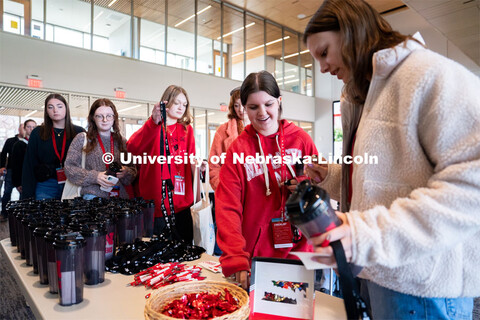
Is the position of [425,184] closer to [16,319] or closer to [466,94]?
[466,94]

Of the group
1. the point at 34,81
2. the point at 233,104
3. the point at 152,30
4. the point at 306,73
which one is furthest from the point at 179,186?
the point at 306,73

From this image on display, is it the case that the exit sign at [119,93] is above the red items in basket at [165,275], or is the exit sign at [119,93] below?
above

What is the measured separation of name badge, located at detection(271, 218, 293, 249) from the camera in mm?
1403

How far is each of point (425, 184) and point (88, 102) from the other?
707 centimetres

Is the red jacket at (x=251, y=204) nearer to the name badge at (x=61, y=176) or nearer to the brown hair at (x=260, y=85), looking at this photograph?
the brown hair at (x=260, y=85)

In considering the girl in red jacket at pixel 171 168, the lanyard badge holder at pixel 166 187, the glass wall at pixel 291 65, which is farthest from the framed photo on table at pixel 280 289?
the glass wall at pixel 291 65

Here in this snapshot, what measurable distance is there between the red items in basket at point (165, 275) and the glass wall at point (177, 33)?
21.5 ft

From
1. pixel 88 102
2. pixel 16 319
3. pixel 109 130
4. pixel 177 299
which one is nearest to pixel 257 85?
pixel 177 299

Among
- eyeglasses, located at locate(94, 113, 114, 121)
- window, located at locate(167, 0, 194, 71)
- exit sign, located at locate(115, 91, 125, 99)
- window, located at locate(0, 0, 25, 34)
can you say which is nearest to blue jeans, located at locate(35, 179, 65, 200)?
eyeglasses, located at locate(94, 113, 114, 121)

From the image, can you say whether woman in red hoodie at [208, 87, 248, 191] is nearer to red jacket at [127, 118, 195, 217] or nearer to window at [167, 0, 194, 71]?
red jacket at [127, 118, 195, 217]

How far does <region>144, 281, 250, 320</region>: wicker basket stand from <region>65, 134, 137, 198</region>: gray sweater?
4.71 feet

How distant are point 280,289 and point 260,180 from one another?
595 mm

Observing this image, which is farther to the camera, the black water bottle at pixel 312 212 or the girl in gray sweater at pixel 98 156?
the girl in gray sweater at pixel 98 156

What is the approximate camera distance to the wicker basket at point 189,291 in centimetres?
85
